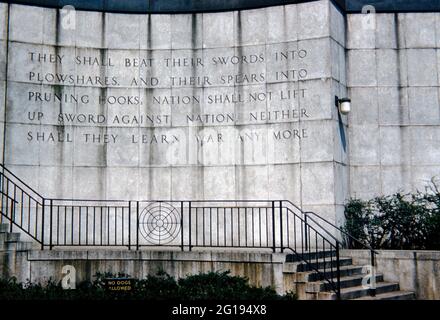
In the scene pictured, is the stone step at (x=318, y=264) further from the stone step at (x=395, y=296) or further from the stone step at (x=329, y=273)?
Answer: the stone step at (x=395, y=296)

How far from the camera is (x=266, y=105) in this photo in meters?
14.7

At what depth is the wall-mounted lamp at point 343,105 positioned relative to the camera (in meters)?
14.3

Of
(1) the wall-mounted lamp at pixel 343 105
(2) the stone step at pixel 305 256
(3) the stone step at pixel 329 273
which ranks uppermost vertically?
(1) the wall-mounted lamp at pixel 343 105

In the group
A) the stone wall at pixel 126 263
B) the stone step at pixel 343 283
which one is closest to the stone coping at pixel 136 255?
the stone wall at pixel 126 263

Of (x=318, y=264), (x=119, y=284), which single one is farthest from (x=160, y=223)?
(x=318, y=264)

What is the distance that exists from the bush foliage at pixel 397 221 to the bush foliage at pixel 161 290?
3971 mm

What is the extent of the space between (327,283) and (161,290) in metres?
2.81

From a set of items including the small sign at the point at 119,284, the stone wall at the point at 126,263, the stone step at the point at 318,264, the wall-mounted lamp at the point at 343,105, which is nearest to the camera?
the small sign at the point at 119,284

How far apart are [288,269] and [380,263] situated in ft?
7.89

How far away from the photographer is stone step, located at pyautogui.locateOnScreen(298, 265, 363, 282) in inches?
432

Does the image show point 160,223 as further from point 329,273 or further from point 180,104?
point 329,273

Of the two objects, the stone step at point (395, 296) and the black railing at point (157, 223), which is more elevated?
the black railing at point (157, 223)
